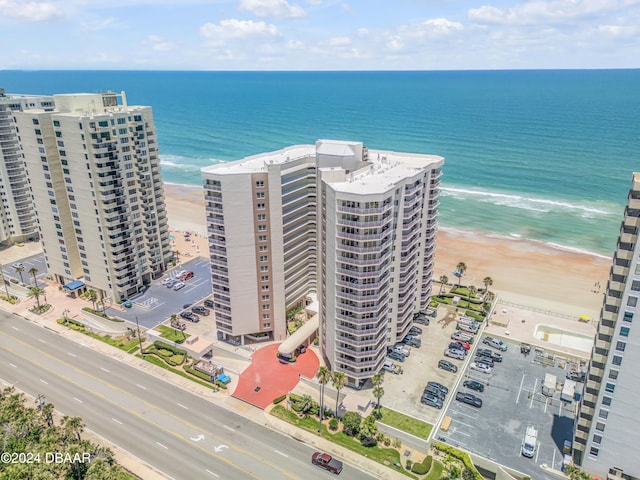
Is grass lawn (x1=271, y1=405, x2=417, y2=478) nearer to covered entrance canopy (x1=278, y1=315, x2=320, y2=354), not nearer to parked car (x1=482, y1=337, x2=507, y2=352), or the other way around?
covered entrance canopy (x1=278, y1=315, x2=320, y2=354)

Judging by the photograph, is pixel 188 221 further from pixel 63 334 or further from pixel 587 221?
pixel 587 221

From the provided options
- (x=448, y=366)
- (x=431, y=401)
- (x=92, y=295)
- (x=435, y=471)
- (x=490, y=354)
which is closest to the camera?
(x=435, y=471)

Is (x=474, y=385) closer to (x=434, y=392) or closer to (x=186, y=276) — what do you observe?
(x=434, y=392)

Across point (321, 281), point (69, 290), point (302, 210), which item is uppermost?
point (302, 210)

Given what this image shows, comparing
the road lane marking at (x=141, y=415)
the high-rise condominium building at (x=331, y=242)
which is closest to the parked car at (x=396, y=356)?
the high-rise condominium building at (x=331, y=242)

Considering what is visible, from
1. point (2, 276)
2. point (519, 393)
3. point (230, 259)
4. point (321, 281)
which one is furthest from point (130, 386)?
point (519, 393)

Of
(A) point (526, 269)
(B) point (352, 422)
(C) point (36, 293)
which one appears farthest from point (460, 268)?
(C) point (36, 293)
